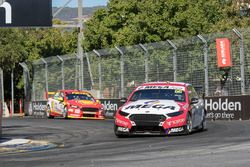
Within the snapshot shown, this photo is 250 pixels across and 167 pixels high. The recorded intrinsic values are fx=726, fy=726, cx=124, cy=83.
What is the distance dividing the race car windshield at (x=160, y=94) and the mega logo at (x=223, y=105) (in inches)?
298

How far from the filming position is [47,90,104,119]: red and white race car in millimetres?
31797

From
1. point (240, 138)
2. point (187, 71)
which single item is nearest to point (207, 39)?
point (187, 71)

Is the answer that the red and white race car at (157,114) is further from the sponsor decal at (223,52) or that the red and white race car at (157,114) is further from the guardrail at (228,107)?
the sponsor decal at (223,52)

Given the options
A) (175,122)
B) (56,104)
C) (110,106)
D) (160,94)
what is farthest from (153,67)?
(175,122)

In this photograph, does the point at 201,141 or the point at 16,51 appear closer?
the point at 201,141

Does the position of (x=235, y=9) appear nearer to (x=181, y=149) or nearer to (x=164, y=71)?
(x=164, y=71)

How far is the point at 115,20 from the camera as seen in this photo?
4766 cm

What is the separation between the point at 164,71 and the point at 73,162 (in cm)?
1935

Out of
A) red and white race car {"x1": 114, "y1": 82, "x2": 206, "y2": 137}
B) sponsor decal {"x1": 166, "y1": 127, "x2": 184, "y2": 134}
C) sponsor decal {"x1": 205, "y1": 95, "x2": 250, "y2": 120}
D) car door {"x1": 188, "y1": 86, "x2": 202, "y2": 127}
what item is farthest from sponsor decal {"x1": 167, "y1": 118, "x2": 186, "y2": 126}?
sponsor decal {"x1": 205, "y1": 95, "x2": 250, "y2": 120}

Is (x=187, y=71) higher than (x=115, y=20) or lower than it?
lower

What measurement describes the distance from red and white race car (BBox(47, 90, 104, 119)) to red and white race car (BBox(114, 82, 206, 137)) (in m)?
12.3

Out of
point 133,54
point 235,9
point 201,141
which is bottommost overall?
point 201,141

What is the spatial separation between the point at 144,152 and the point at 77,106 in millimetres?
17892

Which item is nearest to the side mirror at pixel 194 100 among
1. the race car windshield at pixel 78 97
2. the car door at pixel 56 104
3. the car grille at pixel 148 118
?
the car grille at pixel 148 118
